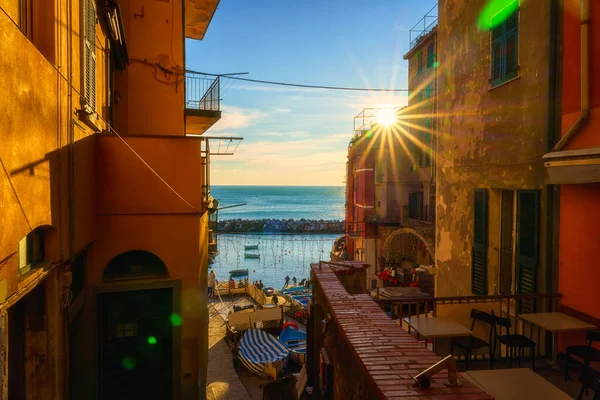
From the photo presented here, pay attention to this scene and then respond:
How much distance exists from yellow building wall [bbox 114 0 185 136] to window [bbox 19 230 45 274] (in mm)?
5944

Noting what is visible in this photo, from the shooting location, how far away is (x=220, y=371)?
61.2 ft

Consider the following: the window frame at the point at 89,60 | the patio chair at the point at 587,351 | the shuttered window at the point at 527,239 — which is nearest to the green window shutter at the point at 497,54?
the shuttered window at the point at 527,239

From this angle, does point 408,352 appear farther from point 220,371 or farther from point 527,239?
point 220,371

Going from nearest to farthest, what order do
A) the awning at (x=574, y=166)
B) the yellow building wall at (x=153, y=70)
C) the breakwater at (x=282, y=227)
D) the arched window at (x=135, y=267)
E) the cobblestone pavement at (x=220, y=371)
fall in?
the awning at (x=574, y=166)
the arched window at (x=135, y=267)
the yellow building wall at (x=153, y=70)
the cobblestone pavement at (x=220, y=371)
the breakwater at (x=282, y=227)

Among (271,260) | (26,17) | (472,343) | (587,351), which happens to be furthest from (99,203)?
(271,260)

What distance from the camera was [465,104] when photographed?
923 cm

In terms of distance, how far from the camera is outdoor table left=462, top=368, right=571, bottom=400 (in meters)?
3.83

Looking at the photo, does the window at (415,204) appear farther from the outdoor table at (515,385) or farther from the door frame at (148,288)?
the outdoor table at (515,385)

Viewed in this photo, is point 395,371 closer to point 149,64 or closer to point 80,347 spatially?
point 80,347

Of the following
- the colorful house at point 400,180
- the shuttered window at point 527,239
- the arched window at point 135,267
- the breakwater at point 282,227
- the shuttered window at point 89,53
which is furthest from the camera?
the breakwater at point 282,227

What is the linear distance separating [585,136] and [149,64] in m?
9.46

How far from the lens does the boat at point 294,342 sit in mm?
20281

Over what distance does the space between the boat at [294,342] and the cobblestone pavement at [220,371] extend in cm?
290

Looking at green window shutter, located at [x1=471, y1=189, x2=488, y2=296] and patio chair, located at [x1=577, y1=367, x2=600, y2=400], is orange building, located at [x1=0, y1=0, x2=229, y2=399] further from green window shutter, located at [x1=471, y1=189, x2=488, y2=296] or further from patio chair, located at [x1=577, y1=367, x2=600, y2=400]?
green window shutter, located at [x1=471, y1=189, x2=488, y2=296]
